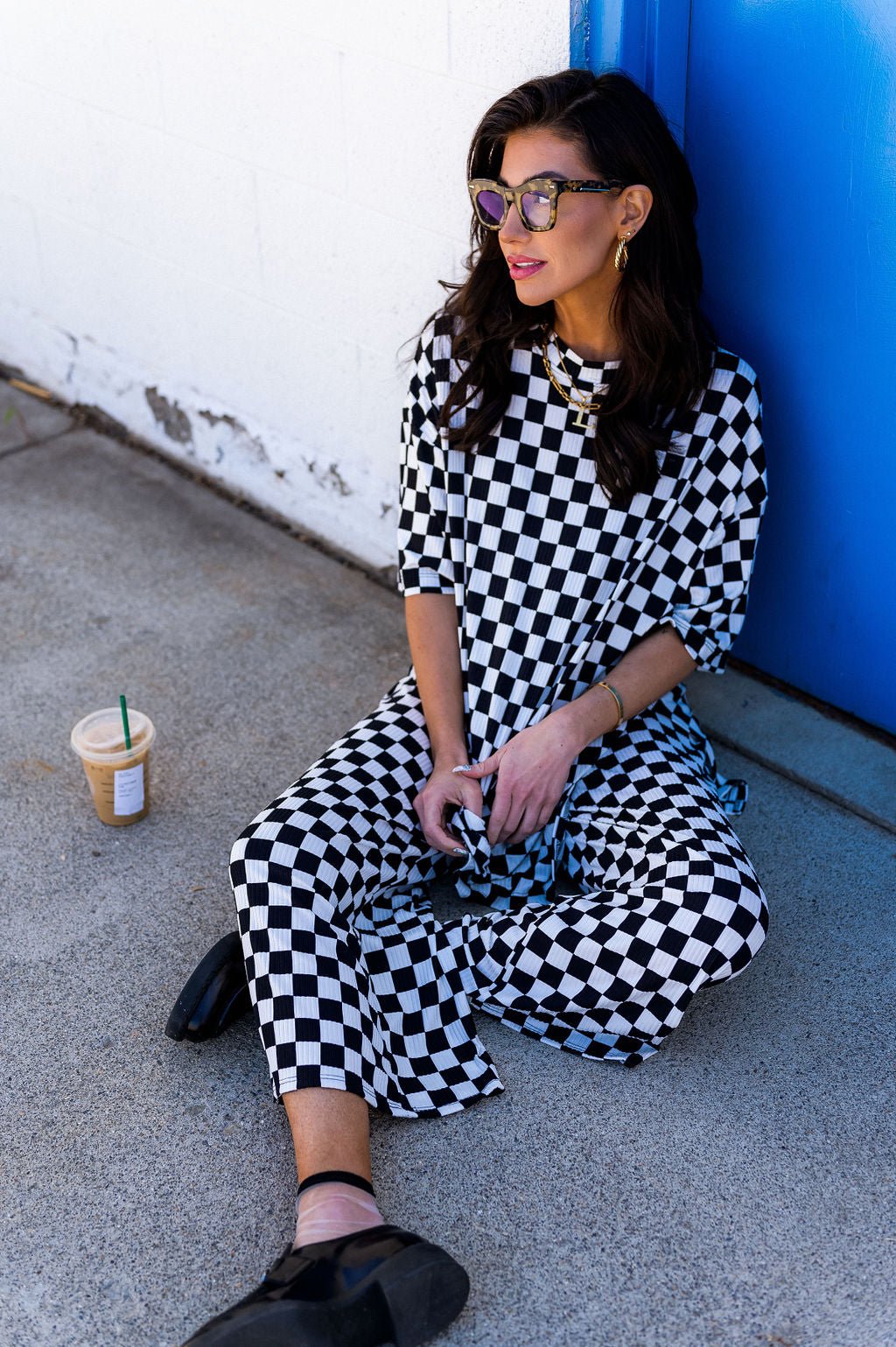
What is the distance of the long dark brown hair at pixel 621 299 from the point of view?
2.05 meters

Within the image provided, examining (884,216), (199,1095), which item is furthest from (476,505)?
(199,1095)

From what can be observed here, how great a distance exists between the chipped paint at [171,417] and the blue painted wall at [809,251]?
5.80ft

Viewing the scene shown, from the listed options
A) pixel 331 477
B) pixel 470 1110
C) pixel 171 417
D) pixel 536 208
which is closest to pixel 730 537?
pixel 536 208

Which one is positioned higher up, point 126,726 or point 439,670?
point 439,670

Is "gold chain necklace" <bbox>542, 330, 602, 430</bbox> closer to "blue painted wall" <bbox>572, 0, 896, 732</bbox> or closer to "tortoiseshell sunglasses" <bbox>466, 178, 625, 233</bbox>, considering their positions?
"tortoiseshell sunglasses" <bbox>466, 178, 625, 233</bbox>

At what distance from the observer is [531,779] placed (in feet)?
7.31

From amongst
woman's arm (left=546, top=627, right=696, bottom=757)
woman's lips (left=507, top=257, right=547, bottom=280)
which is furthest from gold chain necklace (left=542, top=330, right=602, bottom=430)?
woman's arm (left=546, top=627, right=696, bottom=757)

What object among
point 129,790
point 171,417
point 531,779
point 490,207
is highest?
point 490,207

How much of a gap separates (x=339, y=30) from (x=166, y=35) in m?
0.63

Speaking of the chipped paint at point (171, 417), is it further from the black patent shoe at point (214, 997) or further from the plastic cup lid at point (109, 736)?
the black patent shoe at point (214, 997)

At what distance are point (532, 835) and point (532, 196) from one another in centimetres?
104

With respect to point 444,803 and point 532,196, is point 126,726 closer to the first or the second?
point 444,803

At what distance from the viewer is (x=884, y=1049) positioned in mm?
2129

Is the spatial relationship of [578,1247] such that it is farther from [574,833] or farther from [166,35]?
[166,35]
